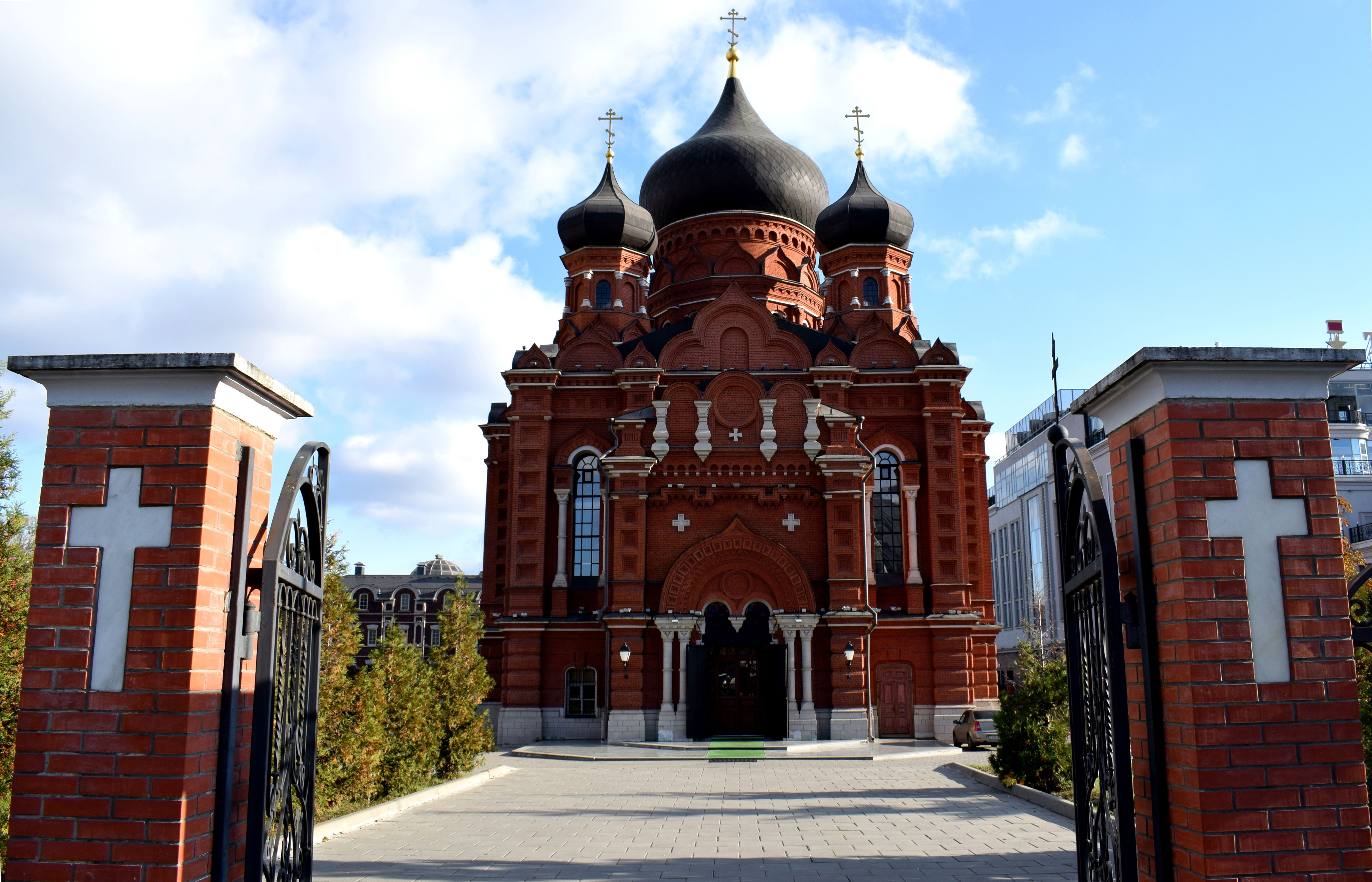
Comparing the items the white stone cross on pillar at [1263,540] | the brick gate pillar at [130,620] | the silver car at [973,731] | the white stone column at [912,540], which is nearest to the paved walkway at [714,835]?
the brick gate pillar at [130,620]

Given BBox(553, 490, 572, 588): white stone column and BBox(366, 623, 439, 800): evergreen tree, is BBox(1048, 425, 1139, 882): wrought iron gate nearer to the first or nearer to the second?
BBox(366, 623, 439, 800): evergreen tree

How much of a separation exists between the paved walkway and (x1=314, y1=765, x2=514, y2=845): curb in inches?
4.8

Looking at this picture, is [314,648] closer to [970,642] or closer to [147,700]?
[147,700]

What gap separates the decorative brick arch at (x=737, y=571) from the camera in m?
23.8

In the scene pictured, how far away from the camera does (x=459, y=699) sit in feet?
50.5

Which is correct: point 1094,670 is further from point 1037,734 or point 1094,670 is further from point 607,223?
point 607,223

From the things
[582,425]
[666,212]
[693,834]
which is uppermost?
[666,212]

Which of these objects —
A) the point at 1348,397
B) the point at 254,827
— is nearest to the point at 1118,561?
the point at 254,827

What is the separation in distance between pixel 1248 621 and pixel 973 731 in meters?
20.0

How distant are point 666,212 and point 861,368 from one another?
10298 millimetres

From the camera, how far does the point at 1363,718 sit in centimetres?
723

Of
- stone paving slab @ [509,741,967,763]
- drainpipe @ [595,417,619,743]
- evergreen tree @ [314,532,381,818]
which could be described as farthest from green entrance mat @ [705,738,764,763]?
evergreen tree @ [314,532,381,818]

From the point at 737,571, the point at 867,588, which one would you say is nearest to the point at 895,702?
the point at 867,588

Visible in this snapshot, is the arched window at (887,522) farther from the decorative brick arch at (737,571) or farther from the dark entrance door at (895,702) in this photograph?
the decorative brick arch at (737,571)
